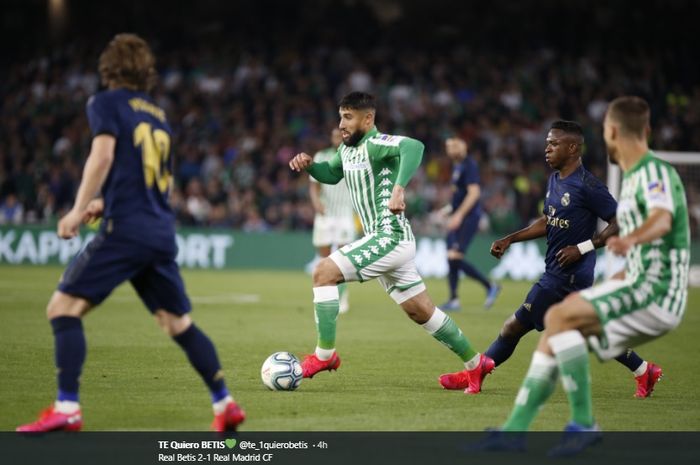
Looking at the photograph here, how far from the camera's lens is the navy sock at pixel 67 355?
6352 mm

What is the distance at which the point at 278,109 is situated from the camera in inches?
1198

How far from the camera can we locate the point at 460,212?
16703 millimetres

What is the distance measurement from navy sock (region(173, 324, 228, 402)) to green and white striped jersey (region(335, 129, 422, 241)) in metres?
2.70

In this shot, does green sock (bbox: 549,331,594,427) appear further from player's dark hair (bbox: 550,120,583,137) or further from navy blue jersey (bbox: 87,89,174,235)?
player's dark hair (bbox: 550,120,583,137)

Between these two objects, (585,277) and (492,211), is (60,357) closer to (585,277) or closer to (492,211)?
(585,277)

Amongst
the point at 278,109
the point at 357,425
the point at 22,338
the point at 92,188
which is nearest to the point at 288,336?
the point at 22,338

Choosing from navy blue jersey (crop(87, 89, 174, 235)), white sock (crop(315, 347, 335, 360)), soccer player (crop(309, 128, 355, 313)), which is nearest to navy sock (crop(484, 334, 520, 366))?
white sock (crop(315, 347, 335, 360))

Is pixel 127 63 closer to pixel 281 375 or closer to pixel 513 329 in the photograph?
pixel 281 375

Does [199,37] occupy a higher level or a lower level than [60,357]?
higher

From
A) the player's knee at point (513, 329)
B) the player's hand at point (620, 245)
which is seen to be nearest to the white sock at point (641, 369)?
the player's knee at point (513, 329)

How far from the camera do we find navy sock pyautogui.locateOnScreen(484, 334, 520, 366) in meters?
9.13

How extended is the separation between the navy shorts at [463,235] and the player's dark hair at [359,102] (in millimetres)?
8210

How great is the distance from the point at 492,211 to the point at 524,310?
17.3 meters

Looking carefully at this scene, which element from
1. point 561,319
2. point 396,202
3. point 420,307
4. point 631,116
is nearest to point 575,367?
point 561,319
